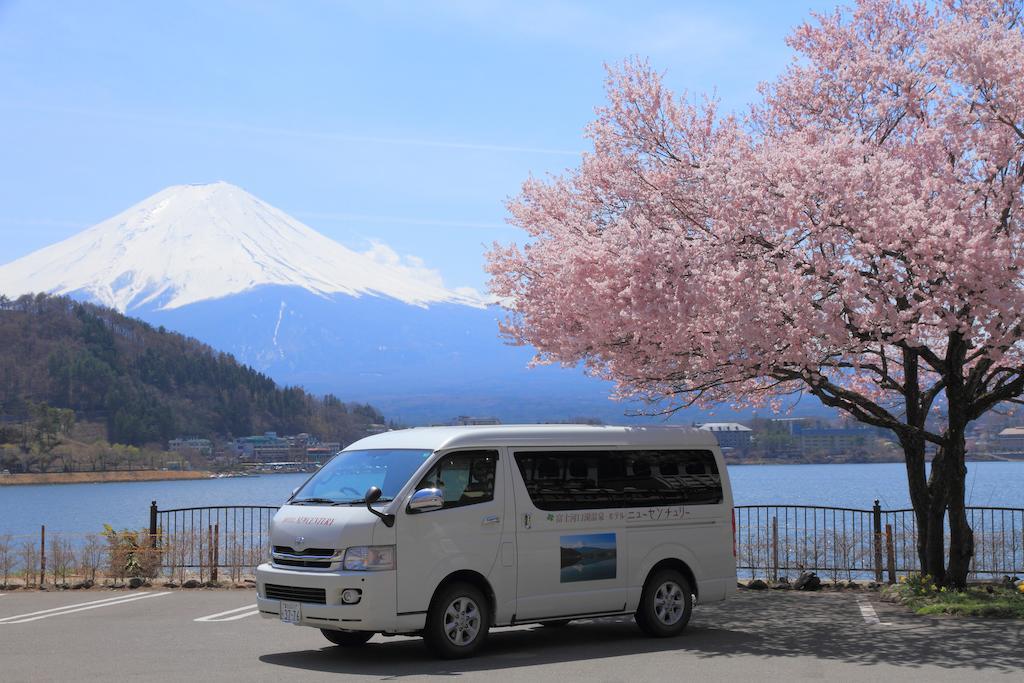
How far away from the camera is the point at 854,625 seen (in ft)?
48.9

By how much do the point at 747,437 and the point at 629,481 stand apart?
100052 mm

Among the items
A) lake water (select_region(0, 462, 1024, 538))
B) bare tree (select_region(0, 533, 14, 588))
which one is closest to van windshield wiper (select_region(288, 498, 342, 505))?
bare tree (select_region(0, 533, 14, 588))

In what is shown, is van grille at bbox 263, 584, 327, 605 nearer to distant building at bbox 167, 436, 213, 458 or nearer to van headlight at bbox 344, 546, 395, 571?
van headlight at bbox 344, 546, 395, 571

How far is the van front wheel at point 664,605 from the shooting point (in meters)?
13.5

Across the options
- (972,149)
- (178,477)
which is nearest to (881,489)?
(972,149)

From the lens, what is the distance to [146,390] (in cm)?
18300

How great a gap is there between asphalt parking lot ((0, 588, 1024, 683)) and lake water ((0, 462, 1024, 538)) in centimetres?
2446

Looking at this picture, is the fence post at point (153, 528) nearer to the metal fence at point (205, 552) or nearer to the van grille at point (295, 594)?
the metal fence at point (205, 552)

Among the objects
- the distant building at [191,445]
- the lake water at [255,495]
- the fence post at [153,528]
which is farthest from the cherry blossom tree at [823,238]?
the distant building at [191,445]

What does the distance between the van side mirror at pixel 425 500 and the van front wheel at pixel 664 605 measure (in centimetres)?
310

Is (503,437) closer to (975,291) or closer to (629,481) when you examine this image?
(629,481)

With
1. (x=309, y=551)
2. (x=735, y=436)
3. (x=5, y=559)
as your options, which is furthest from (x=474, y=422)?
(x=735, y=436)

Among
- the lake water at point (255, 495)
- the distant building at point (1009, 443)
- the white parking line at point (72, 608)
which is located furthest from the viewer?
the lake water at point (255, 495)

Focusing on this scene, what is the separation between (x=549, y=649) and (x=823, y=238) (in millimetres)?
6610
